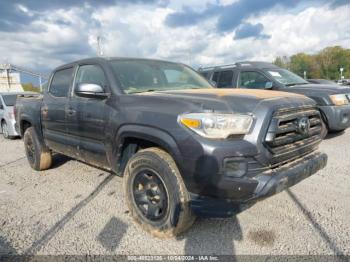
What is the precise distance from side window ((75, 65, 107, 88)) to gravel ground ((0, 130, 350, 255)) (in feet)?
5.25

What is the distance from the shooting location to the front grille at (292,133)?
2793 millimetres

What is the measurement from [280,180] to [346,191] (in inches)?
74.5

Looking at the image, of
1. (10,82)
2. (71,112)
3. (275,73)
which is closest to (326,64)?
(10,82)

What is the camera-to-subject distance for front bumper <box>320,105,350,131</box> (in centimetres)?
652

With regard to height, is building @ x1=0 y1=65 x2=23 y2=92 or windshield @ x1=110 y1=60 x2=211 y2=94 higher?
windshield @ x1=110 y1=60 x2=211 y2=94

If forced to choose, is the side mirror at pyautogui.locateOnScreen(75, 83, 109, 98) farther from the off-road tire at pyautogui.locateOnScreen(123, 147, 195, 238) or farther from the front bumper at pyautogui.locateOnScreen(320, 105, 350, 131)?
the front bumper at pyautogui.locateOnScreen(320, 105, 350, 131)

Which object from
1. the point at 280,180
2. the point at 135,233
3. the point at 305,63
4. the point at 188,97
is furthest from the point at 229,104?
the point at 305,63

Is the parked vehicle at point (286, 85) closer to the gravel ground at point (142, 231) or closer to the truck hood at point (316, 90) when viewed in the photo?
the truck hood at point (316, 90)

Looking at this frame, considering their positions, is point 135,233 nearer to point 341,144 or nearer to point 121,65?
point 121,65

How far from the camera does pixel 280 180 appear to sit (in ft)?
8.96

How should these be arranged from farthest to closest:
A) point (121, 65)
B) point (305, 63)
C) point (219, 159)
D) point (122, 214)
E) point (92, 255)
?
1. point (305, 63)
2. point (121, 65)
3. point (122, 214)
4. point (92, 255)
5. point (219, 159)

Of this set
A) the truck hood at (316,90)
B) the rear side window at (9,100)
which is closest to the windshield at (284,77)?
the truck hood at (316,90)

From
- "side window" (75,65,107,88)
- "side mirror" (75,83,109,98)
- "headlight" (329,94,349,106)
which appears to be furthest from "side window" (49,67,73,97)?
"headlight" (329,94,349,106)

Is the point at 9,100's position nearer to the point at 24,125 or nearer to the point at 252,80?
the point at 24,125
